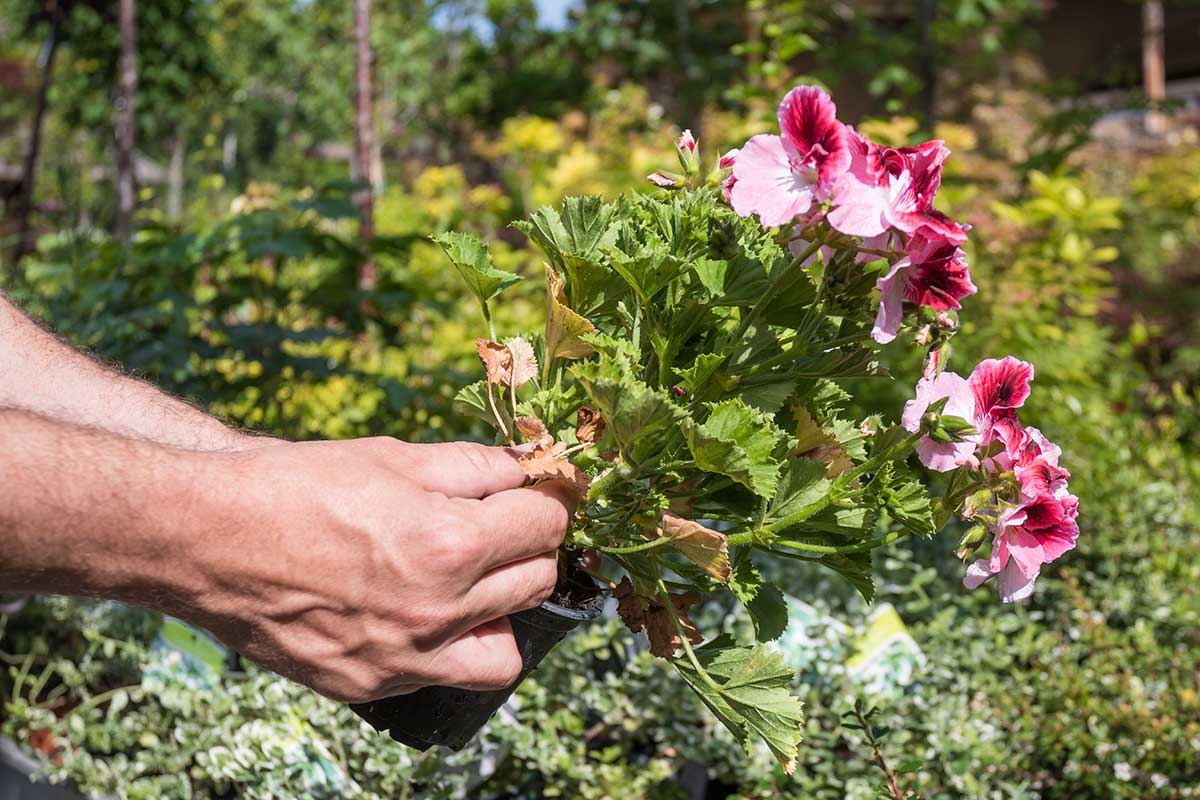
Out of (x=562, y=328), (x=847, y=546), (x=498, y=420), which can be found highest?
(x=562, y=328)

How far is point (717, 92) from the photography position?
6.12 m

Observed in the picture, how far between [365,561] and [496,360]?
0.26m

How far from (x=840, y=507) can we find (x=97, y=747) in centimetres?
153

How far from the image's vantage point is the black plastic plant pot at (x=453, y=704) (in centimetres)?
104

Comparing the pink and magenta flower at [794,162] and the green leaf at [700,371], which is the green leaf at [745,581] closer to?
the green leaf at [700,371]

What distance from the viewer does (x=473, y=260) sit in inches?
41.4

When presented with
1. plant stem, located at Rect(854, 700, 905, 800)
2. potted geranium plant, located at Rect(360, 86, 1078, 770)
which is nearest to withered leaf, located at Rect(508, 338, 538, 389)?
potted geranium plant, located at Rect(360, 86, 1078, 770)

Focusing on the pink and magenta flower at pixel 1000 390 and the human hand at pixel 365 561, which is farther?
the pink and magenta flower at pixel 1000 390

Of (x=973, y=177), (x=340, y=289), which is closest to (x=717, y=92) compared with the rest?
(x=973, y=177)

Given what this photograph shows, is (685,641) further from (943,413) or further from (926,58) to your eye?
(926,58)

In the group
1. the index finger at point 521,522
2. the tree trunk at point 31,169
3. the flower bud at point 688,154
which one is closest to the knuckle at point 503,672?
the index finger at point 521,522

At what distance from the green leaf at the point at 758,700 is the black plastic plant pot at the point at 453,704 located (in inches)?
5.7

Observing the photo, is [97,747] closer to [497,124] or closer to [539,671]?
[539,671]

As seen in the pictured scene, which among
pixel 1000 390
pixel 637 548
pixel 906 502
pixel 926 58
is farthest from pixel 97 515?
pixel 926 58
